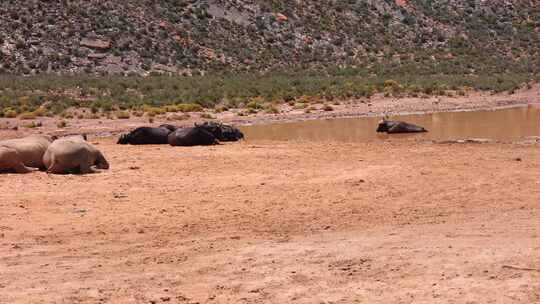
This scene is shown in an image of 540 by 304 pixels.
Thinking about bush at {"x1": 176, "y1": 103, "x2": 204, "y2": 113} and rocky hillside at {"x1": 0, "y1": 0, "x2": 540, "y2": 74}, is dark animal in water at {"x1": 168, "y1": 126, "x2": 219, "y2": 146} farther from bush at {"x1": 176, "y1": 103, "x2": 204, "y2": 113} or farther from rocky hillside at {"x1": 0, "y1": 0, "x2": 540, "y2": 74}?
rocky hillside at {"x1": 0, "y1": 0, "x2": 540, "y2": 74}

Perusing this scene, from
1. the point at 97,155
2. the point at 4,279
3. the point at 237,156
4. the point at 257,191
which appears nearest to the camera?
the point at 4,279

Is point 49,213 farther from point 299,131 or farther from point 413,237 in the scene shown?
point 299,131

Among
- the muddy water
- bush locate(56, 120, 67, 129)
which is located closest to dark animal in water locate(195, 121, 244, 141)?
the muddy water

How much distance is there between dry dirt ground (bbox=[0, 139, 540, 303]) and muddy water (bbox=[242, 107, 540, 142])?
591 centimetres

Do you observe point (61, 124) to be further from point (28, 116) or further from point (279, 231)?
point (279, 231)

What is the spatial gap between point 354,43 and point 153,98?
31078mm

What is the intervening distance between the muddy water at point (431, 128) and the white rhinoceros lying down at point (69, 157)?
9.04 metres

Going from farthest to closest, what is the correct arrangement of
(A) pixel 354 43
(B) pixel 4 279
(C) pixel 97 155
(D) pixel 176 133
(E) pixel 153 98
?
(A) pixel 354 43 → (E) pixel 153 98 → (D) pixel 176 133 → (C) pixel 97 155 → (B) pixel 4 279

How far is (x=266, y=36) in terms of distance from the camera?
6625cm

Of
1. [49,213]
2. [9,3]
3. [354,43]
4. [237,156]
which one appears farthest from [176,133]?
[354,43]

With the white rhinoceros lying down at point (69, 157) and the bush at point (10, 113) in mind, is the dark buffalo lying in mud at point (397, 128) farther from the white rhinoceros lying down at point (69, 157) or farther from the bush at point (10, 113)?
the bush at point (10, 113)

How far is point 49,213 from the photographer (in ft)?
42.3

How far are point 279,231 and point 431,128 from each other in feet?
56.7

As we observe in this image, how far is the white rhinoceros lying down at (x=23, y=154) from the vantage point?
54.5 feet
